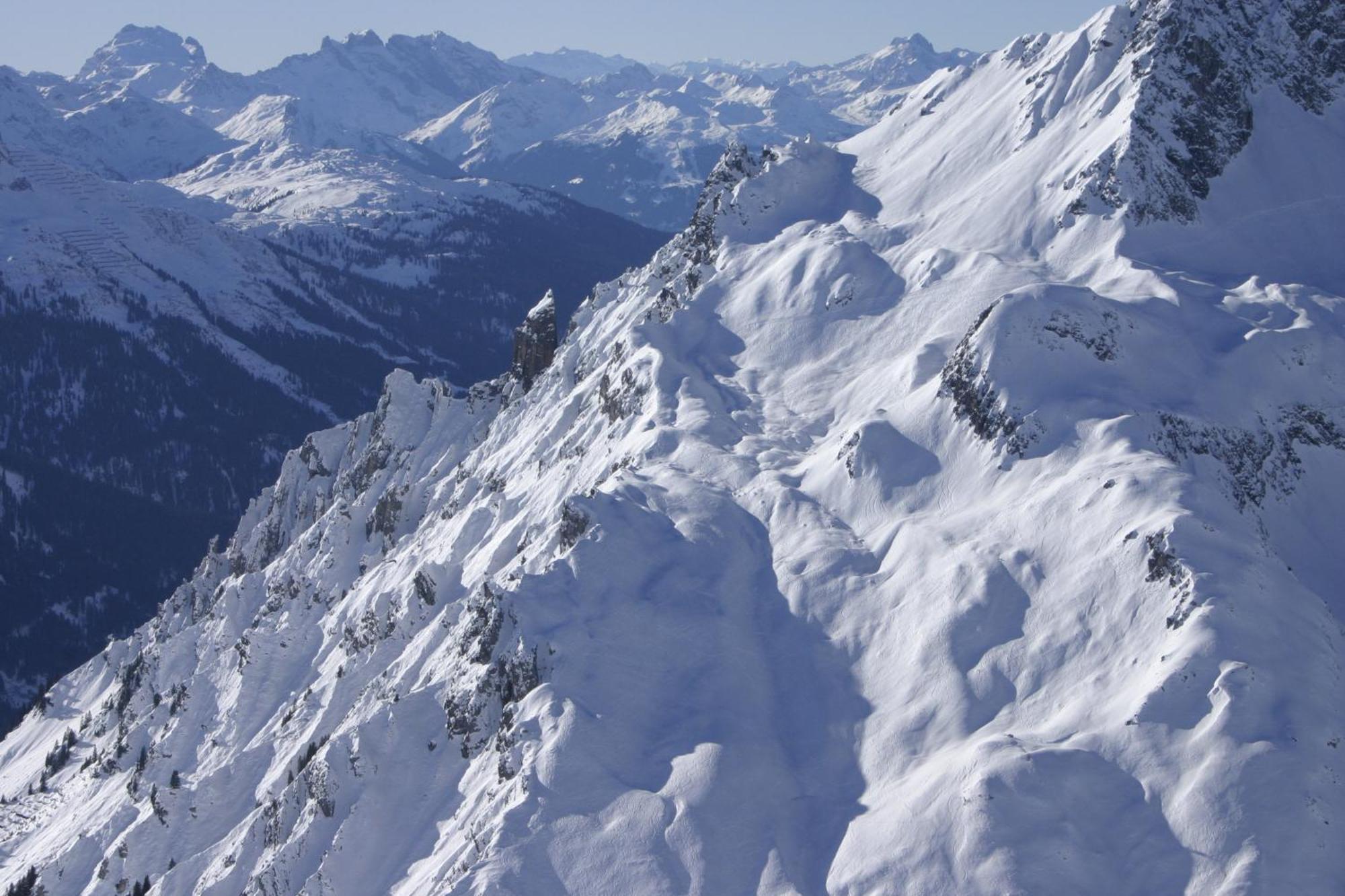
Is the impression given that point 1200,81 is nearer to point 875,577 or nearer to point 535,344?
point 875,577

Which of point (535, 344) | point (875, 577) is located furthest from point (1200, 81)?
point (535, 344)

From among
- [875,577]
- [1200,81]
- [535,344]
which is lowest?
[875,577]

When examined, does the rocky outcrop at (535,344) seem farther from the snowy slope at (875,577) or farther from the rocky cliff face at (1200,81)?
the rocky cliff face at (1200,81)

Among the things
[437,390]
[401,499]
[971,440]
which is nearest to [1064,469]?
[971,440]

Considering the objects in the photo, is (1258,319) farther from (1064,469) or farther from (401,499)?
(401,499)

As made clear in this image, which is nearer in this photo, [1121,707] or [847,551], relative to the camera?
[1121,707]

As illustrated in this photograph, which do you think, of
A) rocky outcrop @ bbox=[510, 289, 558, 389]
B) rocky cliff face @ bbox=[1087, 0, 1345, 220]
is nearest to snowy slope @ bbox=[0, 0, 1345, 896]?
rocky cliff face @ bbox=[1087, 0, 1345, 220]

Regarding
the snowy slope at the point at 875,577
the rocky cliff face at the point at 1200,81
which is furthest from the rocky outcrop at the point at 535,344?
the rocky cliff face at the point at 1200,81

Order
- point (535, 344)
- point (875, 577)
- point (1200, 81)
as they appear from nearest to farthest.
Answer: point (875, 577) < point (1200, 81) < point (535, 344)
